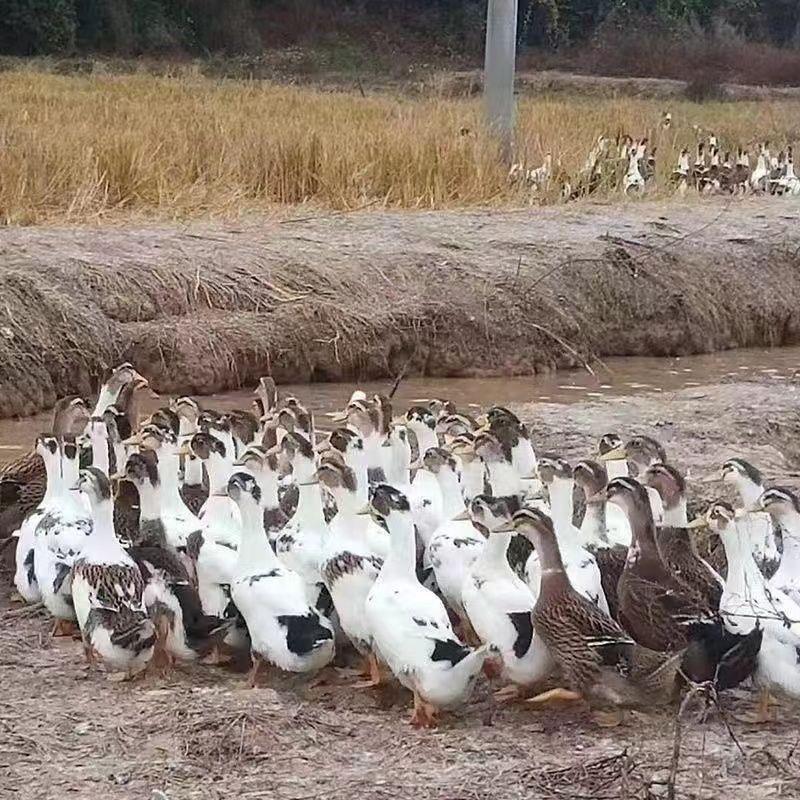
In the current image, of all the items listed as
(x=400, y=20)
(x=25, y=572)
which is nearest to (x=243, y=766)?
(x=25, y=572)

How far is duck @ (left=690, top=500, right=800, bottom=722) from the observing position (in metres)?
4.46

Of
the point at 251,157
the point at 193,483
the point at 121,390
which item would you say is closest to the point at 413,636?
the point at 193,483

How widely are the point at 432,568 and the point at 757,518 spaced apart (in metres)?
1.05

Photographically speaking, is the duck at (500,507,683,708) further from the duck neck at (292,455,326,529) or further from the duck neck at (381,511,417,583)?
the duck neck at (292,455,326,529)

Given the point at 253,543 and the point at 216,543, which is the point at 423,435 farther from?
the point at 253,543

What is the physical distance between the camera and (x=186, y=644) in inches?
194

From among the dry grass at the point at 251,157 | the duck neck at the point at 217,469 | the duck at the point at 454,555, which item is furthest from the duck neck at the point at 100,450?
the dry grass at the point at 251,157

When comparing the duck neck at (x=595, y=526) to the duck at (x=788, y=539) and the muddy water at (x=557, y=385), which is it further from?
the muddy water at (x=557, y=385)

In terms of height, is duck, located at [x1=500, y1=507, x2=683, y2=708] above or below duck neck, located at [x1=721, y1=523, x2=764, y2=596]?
below

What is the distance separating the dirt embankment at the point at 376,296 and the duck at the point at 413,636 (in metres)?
4.29

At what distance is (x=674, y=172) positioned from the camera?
49.4 feet

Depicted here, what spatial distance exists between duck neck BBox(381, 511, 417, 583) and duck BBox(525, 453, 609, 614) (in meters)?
0.50

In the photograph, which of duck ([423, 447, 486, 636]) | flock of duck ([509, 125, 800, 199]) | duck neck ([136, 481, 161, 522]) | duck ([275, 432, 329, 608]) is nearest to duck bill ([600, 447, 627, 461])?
duck ([423, 447, 486, 636])

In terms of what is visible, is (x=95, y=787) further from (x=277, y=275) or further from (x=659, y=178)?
(x=659, y=178)
